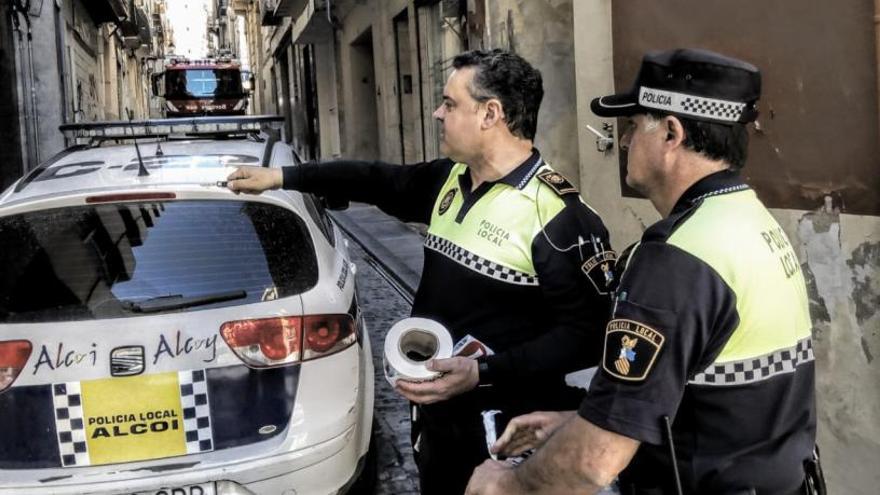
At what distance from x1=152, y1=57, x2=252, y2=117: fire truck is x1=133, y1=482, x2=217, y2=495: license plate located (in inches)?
943

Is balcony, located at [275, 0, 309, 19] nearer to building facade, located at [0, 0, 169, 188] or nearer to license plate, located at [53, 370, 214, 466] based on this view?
building facade, located at [0, 0, 169, 188]

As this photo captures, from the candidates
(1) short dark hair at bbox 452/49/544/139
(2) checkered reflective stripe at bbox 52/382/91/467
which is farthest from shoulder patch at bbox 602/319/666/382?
(2) checkered reflective stripe at bbox 52/382/91/467

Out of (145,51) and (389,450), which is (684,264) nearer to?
(389,450)

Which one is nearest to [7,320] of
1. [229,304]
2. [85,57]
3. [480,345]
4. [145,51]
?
[229,304]

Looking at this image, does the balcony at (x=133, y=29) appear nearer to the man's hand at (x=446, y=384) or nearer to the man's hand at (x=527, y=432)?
the man's hand at (x=446, y=384)

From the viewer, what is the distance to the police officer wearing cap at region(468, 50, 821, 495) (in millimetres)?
1369

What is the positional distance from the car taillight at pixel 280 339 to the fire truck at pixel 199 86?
77.9 ft

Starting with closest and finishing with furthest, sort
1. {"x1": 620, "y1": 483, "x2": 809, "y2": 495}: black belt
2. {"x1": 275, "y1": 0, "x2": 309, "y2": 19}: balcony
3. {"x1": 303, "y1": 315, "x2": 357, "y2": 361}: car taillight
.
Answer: {"x1": 620, "y1": 483, "x2": 809, "y2": 495}: black belt < {"x1": 303, "y1": 315, "x2": 357, "y2": 361}: car taillight < {"x1": 275, "y1": 0, "x2": 309, "y2": 19}: balcony

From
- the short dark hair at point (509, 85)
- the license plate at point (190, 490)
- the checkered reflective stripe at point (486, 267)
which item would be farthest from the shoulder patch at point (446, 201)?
the license plate at point (190, 490)

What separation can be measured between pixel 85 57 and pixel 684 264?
23.0 meters

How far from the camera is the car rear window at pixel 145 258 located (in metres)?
2.84

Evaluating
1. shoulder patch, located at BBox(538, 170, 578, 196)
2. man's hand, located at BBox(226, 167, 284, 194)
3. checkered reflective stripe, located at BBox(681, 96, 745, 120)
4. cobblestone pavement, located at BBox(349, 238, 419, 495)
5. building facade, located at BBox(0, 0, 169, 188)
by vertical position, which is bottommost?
cobblestone pavement, located at BBox(349, 238, 419, 495)

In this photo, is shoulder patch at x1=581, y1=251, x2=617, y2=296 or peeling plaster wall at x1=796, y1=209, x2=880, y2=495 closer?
shoulder patch at x1=581, y1=251, x2=617, y2=296

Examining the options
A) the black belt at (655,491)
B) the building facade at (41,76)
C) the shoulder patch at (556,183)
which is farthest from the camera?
the building facade at (41,76)
